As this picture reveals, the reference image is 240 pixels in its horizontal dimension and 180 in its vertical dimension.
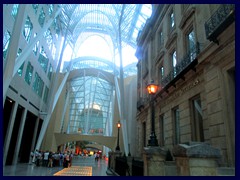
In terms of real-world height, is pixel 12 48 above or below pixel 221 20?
above

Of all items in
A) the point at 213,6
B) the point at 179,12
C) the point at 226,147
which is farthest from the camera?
the point at 179,12

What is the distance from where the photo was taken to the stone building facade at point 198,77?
26.1ft

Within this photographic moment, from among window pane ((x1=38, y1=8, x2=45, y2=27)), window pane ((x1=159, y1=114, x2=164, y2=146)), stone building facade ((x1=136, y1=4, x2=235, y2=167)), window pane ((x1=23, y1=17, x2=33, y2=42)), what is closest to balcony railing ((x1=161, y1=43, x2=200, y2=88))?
stone building facade ((x1=136, y1=4, x2=235, y2=167))

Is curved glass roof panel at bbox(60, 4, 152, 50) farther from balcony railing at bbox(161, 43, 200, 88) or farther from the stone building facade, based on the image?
balcony railing at bbox(161, 43, 200, 88)

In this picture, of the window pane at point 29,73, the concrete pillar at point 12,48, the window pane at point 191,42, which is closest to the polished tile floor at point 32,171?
the concrete pillar at point 12,48

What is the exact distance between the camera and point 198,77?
1050 cm

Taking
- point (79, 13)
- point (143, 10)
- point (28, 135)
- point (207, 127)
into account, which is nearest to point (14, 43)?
point (207, 127)

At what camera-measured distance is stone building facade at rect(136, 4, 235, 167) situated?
795cm

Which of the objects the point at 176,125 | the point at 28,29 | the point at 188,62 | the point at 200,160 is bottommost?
the point at 200,160

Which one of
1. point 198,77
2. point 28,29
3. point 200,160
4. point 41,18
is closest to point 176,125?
point 198,77

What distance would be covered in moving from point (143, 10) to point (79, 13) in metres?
15.9

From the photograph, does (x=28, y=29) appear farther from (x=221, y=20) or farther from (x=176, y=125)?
(x=221, y=20)
